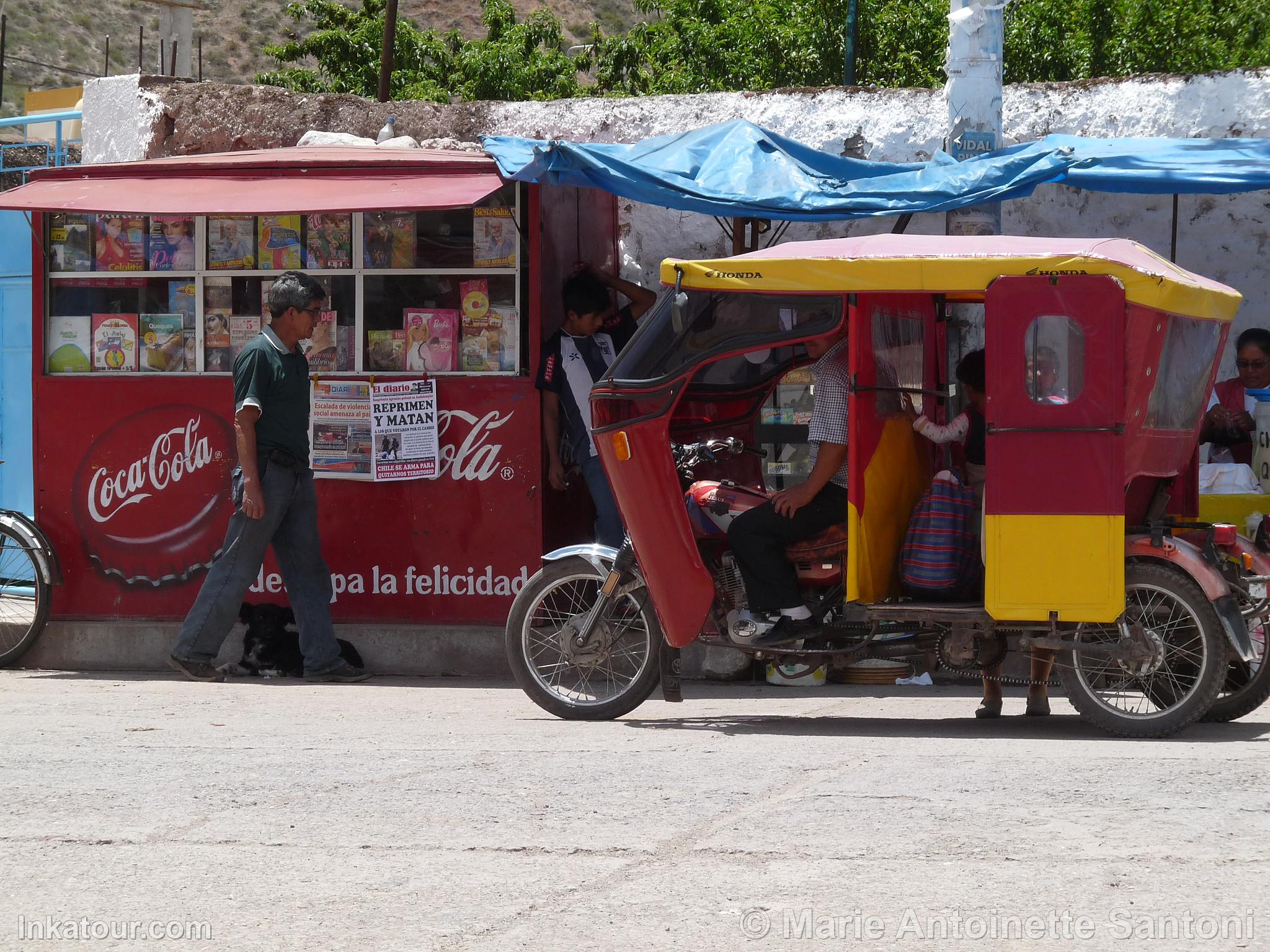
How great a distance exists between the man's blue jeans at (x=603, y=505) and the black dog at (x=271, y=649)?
1.53 meters

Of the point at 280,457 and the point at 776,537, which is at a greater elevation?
the point at 280,457

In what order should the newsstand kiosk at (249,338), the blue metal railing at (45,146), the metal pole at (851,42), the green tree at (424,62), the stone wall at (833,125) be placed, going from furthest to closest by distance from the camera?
the green tree at (424,62) < the metal pole at (851,42) < the blue metal railing at (45,146) < the stone wall at (833,125) < the newsstand kiosk at (249,338)

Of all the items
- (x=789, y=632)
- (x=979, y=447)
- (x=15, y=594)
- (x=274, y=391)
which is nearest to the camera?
(x=789, y=632)

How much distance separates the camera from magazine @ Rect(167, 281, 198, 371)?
8.52m

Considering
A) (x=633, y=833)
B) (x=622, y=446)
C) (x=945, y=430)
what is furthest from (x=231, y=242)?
(x=633, y=833)

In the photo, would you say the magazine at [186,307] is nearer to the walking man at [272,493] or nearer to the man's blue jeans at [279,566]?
the walking man at [272,493]

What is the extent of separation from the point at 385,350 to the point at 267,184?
3.57 feet

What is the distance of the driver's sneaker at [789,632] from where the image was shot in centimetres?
618

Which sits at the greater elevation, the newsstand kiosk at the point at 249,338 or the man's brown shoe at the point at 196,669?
the newsstand kiosk at the point at 249,338

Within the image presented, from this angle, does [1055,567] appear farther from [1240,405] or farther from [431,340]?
[431,340]

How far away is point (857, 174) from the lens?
7918 mm

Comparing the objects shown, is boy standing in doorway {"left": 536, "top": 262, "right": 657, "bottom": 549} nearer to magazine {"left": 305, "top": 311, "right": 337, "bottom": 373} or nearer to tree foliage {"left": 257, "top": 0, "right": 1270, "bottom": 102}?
magazine {"left": 305, "top": 311, "right": 337, "bottom": 373}

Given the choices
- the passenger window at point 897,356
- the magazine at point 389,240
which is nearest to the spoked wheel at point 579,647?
the passenger window at point 897,356

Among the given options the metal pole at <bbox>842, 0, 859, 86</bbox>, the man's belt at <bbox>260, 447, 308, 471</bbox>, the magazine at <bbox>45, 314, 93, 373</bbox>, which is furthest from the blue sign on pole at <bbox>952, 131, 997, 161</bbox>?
the metal pole at <bbox>842, 0, 859, 86</bbox>
